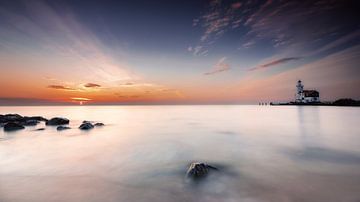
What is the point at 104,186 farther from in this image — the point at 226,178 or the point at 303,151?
the point at 303,151

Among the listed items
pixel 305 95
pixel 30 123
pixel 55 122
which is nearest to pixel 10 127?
pixel 55 122

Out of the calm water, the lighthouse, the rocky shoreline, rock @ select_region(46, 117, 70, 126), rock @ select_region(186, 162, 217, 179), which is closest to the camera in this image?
the calm water

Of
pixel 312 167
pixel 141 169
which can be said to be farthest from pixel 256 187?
pixel 141 169

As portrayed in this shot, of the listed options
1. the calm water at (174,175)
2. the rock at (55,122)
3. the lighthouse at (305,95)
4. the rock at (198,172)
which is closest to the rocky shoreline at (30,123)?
the rock at (55,122)

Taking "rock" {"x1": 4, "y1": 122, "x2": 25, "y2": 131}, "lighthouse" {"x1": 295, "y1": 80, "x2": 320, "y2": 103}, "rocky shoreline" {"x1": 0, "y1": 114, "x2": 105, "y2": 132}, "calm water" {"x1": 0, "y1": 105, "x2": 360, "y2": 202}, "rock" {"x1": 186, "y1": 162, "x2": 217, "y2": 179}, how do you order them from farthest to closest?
"lighthouse" {"x1": 295, "y1": 80, "x2": 320, "y2": 103} → "rocky shoreline" {"x1": 0, "y1": 114, "x2": 105, "y2": 132} → "rock" {"x1": 4, "y1": 122, "x2": 25, "y2": 131} → "rock" {"x1": 186, "y1": 162, "x2": 217, "y2": 179} → "calm water" {"x1": 0, "y1": 105, "x2": 360, "y2": 202}

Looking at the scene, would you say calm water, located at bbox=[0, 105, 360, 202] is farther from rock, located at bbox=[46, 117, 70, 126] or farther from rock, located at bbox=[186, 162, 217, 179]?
rock, located at bbox=[46, 117, 70, 126]

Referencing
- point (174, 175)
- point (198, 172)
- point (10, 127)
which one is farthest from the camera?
point (10, 127)

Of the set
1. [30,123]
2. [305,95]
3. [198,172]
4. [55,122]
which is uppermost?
[305,95]

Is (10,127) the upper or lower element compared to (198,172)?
upper

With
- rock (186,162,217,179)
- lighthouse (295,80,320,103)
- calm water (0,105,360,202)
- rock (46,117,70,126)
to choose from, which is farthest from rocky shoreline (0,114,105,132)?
lighthouse (295,80,320,103)

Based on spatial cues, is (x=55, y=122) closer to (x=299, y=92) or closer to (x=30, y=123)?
(x=30, y=123)

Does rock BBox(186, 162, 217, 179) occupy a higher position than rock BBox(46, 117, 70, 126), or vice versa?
rock BBox(46, 117, 70, 126)

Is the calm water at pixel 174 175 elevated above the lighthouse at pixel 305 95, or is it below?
below

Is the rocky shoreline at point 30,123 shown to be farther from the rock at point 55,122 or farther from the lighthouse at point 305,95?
the lighthouse at point 305,95
